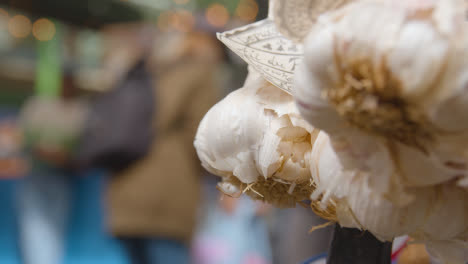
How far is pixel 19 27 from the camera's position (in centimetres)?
163

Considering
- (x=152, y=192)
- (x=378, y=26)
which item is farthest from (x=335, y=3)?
(x=152, y=192)

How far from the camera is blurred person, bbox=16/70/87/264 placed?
142 cm

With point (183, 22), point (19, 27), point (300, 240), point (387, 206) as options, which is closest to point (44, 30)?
point (19, 27)

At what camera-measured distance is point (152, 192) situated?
1.11 metres

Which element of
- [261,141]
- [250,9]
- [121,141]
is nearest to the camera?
[261,141]

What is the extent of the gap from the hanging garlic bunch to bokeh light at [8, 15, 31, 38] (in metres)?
1.48

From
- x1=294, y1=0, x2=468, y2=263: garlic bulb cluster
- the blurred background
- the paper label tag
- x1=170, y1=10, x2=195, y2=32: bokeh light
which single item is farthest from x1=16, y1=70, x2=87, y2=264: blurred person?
x1=294, y1=0, x2=468, y2=263: garlic bulb cluster

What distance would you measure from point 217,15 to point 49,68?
28.0 inches

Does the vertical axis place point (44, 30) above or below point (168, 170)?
above

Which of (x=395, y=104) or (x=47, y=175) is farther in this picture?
(x=47, y=175)

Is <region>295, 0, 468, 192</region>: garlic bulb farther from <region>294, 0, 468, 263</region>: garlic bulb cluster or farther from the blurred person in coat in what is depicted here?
the blurred person in coat

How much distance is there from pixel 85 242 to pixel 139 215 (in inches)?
32.8

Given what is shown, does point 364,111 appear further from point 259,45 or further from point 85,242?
point 85,242

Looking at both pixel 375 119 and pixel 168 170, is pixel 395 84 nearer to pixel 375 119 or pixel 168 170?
pixel 375 119
